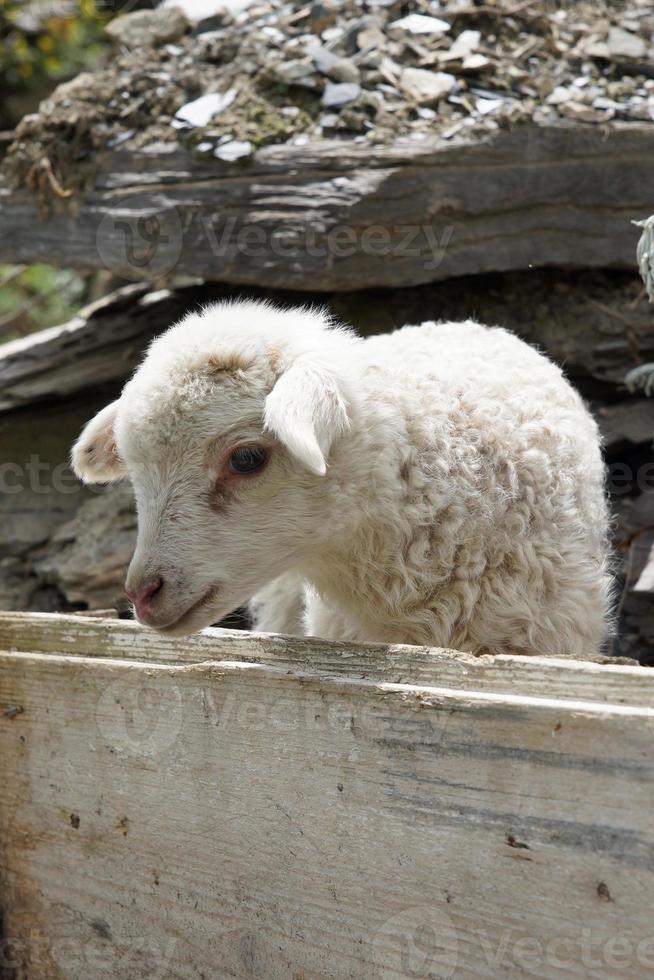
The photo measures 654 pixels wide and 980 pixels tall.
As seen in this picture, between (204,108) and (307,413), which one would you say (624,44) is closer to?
(204,108)

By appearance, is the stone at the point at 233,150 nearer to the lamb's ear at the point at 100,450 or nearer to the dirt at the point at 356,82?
the dirt at the point at 356,82

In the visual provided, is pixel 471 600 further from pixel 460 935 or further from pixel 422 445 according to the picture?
pixel 460 935

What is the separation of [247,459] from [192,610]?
0.39m

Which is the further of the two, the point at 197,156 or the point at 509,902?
the point at 197,156

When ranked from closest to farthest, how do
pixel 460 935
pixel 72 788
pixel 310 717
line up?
pixel 460 935
pixel 310 717
pixel 72 788

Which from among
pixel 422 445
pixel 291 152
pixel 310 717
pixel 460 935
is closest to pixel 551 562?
pixel 422 445

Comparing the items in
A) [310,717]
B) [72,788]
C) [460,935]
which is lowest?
[72,788]

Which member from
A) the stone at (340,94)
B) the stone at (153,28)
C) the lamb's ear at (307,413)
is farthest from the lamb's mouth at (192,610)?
the stone at (153,28)

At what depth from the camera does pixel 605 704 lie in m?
1.77

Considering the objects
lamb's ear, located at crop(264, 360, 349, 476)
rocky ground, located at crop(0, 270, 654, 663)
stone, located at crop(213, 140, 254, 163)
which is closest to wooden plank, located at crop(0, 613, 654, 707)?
lamb's ear, located at crop(264, 360, 349, 476)

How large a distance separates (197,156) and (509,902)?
3291 mm

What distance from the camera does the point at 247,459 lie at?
8.71 ft

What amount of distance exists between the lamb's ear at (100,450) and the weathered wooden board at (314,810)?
1.98ft

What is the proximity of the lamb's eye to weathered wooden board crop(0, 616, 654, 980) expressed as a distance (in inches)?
18.1
